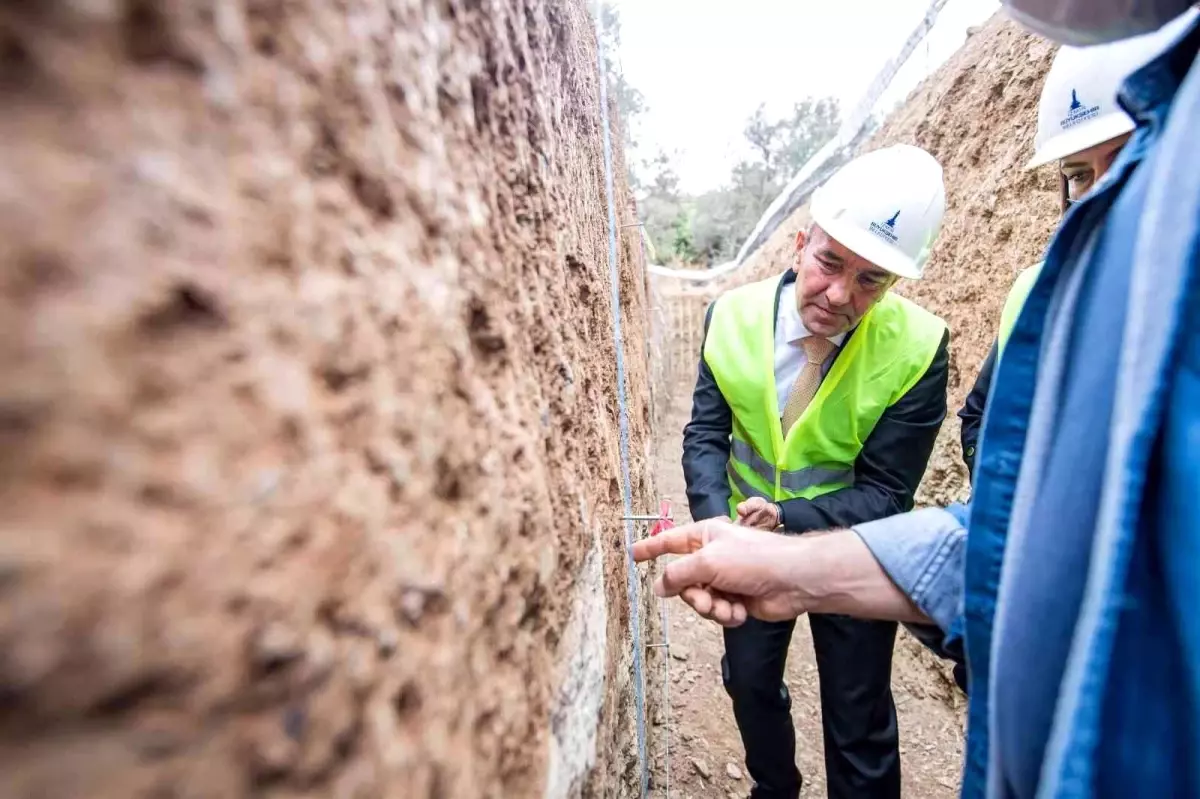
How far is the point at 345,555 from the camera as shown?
1.01ft

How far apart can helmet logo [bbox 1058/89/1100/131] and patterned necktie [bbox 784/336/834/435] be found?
831mm

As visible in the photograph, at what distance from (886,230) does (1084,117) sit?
0.56 metres

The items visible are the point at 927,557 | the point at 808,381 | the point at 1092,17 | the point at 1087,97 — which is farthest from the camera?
the point at 808,381

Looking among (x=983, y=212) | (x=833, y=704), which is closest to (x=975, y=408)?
(x=833, y=704)

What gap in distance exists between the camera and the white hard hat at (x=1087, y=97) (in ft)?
4.78

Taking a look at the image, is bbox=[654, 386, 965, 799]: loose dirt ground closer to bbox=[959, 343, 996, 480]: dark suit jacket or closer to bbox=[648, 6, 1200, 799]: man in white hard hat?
bbox=[959, 343, 996, 480]: dark suit jacket

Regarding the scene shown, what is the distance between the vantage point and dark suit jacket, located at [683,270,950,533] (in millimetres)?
1523

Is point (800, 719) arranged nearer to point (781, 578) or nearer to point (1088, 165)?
point (781, 578)

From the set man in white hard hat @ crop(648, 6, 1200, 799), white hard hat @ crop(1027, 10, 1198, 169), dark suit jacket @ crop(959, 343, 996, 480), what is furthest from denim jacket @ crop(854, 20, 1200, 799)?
dark suit jacket @ crop(959, 343, 996, 480)

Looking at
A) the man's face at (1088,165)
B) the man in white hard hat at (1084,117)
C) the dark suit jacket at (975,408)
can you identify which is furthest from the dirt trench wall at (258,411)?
the dark suit jacket at (975,408)

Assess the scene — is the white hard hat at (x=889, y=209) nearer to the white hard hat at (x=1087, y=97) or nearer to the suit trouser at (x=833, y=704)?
the white hard hat at (x=1087, y=97)

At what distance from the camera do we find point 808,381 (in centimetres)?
163

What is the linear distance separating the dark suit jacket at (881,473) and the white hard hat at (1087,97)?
22.8 inches

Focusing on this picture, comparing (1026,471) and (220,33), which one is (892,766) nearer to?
(1026,471)
